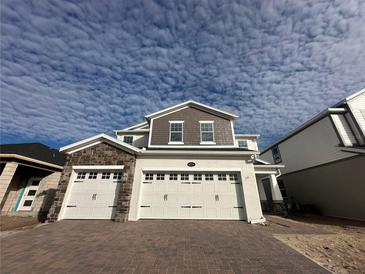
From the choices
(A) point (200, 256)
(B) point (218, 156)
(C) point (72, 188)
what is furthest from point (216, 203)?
(C) point (72, 188)

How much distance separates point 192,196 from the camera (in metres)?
9.38

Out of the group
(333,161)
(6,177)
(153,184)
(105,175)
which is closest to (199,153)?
(153,184)

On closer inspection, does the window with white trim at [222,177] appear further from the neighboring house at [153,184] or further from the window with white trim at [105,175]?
the window with white trim at [105,175]

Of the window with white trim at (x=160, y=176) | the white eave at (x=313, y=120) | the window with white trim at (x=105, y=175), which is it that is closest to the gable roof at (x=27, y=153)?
the window with white trim at (x=105, y=175)

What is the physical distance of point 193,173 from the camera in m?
9.86

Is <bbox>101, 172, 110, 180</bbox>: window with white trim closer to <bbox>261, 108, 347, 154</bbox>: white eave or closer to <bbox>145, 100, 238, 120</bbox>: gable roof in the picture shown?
<bbox>145, 100, 238, 120</bbox>: gable roof

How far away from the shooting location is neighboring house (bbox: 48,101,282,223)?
9031mm

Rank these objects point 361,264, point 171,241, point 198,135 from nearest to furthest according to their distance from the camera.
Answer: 1. point 361,264
2. point 171,241
3. point 198,135

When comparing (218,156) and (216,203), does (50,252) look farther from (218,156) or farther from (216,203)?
(218,156)

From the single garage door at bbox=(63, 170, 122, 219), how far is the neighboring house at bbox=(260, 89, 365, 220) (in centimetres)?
1464

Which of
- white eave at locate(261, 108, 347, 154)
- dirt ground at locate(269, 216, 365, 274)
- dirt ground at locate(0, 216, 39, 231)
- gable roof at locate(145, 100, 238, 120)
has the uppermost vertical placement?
gable roof at locate(145, 100, 238, 120)

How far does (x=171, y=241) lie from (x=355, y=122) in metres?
14.6

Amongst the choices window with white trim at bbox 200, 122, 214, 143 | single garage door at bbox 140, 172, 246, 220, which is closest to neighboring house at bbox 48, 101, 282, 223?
single garage door at bbox 140, 172, 246, 220

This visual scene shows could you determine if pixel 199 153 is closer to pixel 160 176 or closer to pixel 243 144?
pixel 160 176
